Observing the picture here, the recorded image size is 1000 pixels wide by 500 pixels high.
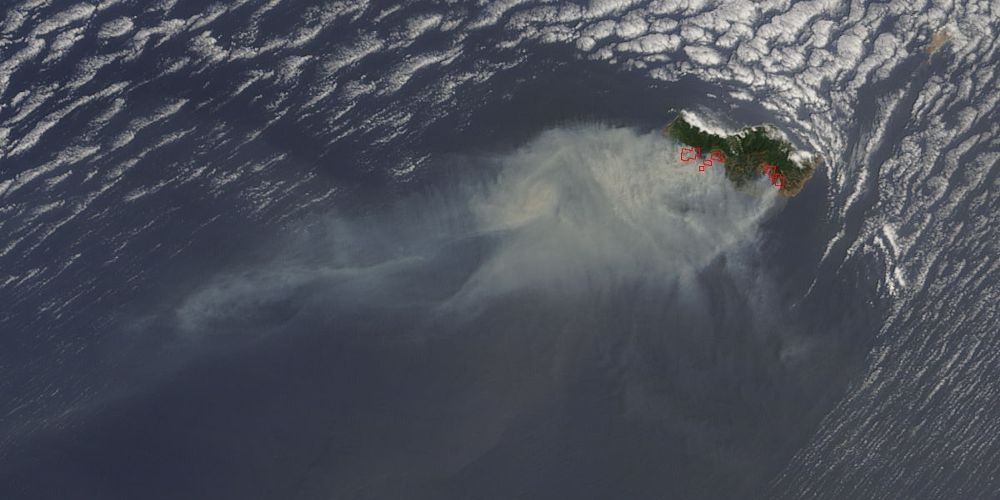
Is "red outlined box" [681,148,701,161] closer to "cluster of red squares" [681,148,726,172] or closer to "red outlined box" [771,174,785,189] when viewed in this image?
"cluster of red squares" [681,148,726,172]

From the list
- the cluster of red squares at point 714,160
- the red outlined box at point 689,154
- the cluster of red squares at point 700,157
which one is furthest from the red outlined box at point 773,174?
the red outlined box at point 689,154

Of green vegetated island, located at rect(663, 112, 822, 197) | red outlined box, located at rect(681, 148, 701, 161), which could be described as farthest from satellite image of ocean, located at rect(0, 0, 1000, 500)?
red outlined box, located at rect(681, 148, 701, 161)

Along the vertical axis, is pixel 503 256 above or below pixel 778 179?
above

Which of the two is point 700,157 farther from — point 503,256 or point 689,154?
point 503,256

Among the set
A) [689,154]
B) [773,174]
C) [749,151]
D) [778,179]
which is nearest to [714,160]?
[689,154]

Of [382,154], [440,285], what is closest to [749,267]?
[440,285]

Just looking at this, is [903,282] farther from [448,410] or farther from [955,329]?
[448,410]
